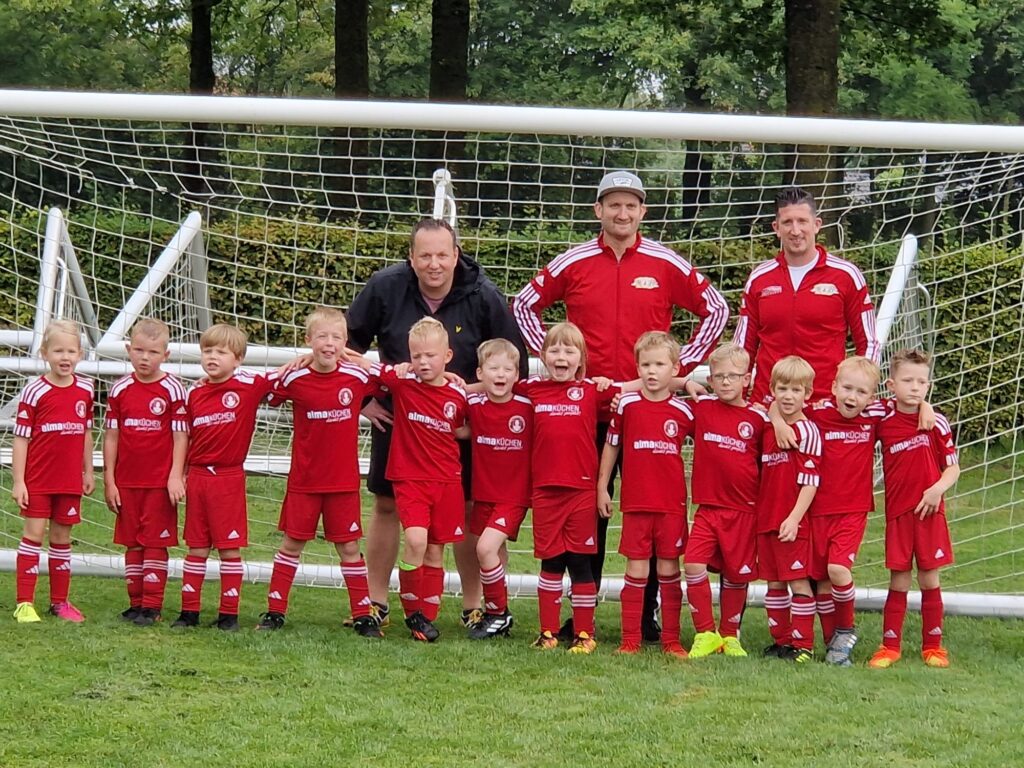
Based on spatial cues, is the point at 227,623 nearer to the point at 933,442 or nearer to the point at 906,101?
the point at 933,442

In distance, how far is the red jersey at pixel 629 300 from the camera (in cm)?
565

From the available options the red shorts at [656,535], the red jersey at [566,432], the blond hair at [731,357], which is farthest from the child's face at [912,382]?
the red jersey at [566,432]

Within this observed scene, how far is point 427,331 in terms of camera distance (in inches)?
217

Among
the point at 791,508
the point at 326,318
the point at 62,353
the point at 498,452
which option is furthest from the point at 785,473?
the point at 62,353

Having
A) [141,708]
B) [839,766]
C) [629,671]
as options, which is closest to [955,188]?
[629,671]

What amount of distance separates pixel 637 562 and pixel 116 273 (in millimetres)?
6808

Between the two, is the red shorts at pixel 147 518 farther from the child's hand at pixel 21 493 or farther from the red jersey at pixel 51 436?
the child's hand at pixel 21 493

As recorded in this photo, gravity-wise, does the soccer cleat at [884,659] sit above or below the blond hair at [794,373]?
below

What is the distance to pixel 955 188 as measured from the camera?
703cm

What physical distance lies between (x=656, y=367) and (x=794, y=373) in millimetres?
530

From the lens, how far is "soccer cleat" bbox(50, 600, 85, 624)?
229 inches

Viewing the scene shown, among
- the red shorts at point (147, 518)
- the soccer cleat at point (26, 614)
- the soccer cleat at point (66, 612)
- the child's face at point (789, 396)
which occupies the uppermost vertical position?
the child's face at point (789, 396)

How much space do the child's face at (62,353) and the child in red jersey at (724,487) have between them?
2.58 m

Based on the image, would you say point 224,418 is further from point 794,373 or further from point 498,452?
point 794,373
